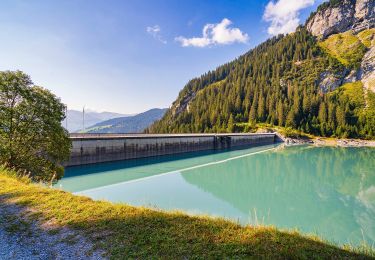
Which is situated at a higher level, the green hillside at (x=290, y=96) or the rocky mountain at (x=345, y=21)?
the rocky mountain at (x=345, y=21)

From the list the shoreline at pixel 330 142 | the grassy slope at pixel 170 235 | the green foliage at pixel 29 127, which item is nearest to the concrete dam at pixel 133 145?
the green foliage at pixel 29 127

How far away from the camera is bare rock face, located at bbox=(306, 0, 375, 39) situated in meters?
158

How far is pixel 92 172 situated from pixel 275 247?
31402 mm

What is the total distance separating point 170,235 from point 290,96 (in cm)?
13020

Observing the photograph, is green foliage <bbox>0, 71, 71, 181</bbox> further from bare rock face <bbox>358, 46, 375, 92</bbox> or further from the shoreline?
bare rock face <bbox>358, 46, 375, 92</bbox>

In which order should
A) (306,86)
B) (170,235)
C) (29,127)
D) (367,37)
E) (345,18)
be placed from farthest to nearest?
1. (345,18)
2. (367,37)
3. (306,86)
4. (29,127)
5. (170,235)

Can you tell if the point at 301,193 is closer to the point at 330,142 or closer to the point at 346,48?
the point at 330,142

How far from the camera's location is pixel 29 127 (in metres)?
15.3

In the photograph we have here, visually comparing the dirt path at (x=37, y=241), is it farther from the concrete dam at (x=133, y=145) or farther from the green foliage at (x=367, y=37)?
the green foliage at (x=367, y=37)

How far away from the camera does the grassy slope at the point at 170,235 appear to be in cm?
555

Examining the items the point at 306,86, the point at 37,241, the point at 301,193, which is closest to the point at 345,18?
the point at 306,86

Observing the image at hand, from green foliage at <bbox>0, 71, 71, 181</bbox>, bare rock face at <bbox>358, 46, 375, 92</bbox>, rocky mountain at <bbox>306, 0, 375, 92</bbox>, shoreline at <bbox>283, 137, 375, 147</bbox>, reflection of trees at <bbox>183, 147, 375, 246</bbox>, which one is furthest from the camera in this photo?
rocky mountain at <bbox>306, 0, 375, 92</bbox>

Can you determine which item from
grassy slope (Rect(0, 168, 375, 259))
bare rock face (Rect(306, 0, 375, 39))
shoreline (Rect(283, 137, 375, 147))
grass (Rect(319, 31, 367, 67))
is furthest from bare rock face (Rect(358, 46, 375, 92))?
grassy slope (Rect(0, 168, 375, 259))

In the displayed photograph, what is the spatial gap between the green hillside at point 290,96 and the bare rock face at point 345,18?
6.40m
